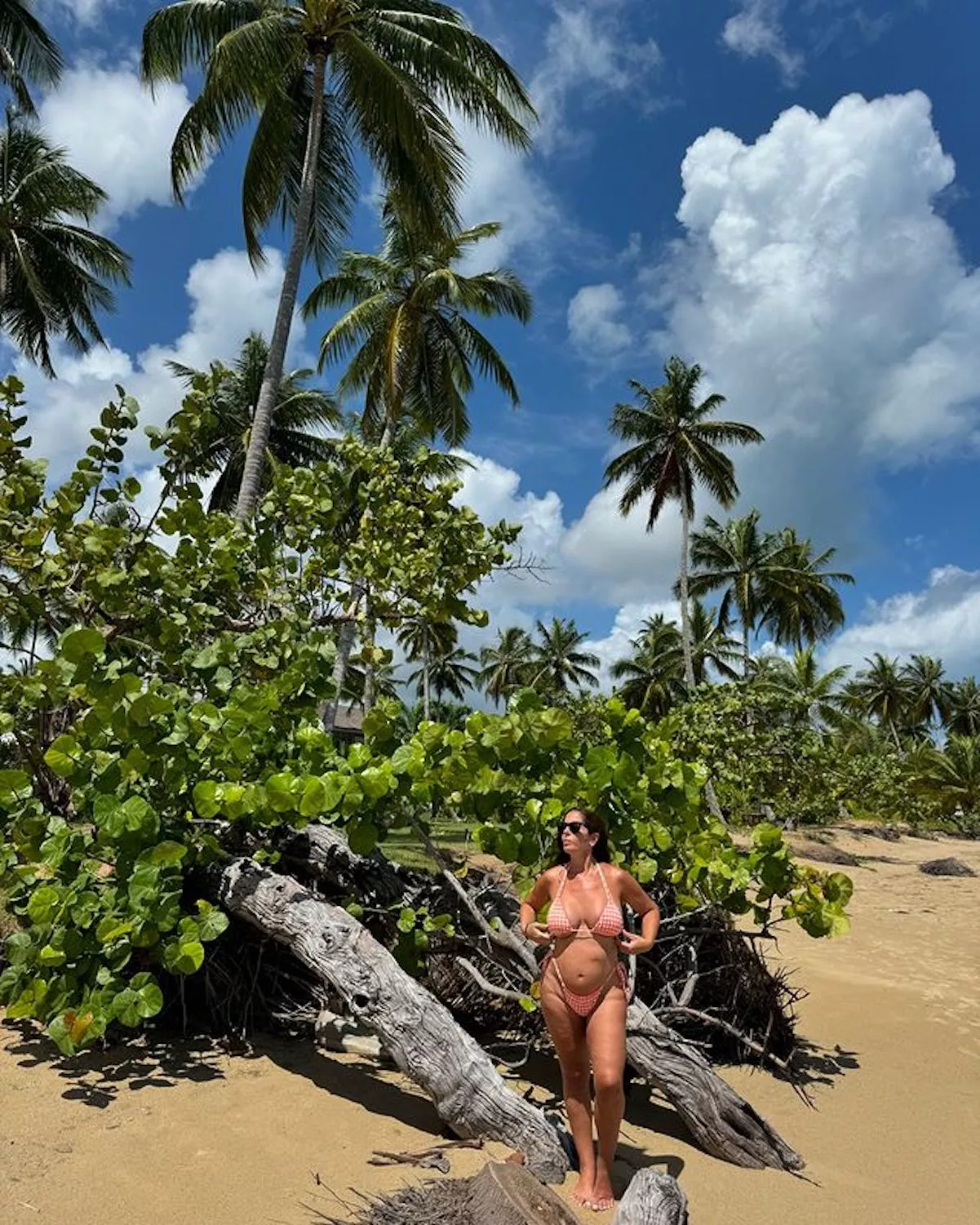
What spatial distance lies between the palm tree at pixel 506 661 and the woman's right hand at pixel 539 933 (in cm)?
3784

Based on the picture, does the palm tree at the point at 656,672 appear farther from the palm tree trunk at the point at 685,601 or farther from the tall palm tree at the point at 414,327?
the tall palm tree at the point at 414,327

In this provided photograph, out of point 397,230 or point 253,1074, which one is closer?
point 253,1074

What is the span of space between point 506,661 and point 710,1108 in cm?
3909

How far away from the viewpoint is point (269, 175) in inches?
435

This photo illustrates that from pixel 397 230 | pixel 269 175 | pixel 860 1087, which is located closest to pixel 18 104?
→ pixel 397 230

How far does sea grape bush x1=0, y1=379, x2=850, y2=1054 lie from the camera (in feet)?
11.4

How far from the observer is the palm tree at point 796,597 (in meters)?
28.8

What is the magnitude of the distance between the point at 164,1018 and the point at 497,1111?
2.07m

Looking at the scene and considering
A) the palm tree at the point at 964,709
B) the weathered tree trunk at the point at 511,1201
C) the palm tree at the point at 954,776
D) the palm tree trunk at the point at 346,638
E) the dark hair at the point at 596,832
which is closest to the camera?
the weathered tree trunk at the point at 511,1201

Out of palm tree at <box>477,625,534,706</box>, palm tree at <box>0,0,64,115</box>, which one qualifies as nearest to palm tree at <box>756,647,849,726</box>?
palm tree at <box>477,625,534,706</box>

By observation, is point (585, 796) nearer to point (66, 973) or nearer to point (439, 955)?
point (439, 955)

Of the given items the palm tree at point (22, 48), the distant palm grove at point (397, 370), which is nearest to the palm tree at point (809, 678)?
the distant palm grove at point (397, 370)

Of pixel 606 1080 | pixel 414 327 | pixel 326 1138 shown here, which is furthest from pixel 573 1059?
pixel 414 327

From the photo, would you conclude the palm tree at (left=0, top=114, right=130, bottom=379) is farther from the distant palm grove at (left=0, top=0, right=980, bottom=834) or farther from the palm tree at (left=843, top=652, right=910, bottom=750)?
the palm tree at (left=843, top=652, right=910, bottom=750)
